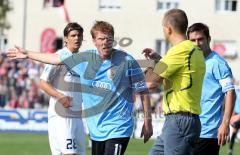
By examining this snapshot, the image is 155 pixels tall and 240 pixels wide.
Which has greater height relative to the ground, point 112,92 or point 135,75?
point 135,75

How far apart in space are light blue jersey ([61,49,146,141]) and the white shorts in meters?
A: 1.53

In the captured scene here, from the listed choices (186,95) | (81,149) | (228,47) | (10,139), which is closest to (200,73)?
(186,95)

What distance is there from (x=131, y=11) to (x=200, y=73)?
40990mm

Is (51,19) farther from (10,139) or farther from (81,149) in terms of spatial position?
(81,149)

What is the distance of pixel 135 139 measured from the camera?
2775 centimetres

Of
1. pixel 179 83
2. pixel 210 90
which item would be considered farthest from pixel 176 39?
pixel 210 90

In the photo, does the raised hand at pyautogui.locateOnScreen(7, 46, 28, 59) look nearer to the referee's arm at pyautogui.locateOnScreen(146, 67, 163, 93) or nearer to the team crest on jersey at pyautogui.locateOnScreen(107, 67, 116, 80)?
the team crest on jersey at pyautogui.locateOnScreen(107, 67, 116, 80)

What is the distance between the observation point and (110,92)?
11.2 m

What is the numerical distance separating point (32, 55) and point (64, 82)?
6.01ft

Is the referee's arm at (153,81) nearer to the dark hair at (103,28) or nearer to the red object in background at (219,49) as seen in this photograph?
the dark hair at (103,28)

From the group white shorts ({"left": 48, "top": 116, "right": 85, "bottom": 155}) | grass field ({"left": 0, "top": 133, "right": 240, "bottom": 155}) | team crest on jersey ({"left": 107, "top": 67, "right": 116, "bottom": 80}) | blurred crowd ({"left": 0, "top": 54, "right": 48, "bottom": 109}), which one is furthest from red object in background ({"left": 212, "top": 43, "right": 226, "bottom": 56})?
team crest on jersey ({"left": 107, "top": 67, "right": 116, "bottom": 80})

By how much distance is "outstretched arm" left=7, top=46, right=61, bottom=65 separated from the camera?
1084 cm

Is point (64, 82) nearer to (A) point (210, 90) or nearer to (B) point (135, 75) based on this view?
(B) point (135, 75)

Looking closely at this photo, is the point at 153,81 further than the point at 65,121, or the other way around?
the point at 65,121
